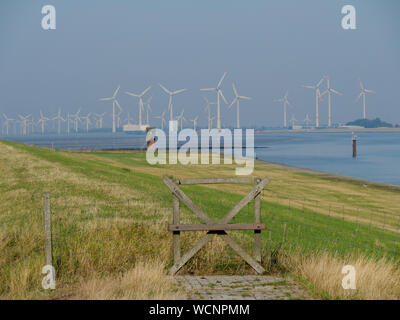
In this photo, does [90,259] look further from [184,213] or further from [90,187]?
[90,187]

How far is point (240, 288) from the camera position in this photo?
32.1 feet

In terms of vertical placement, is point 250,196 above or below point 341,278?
above

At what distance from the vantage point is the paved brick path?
30.3 feet

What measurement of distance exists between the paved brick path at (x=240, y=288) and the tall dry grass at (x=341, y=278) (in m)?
0.44

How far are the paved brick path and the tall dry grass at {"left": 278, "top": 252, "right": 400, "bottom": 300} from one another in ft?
1.44

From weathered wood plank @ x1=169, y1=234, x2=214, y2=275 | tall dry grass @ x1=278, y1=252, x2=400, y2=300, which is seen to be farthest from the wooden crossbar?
tall dry grass @ x1=278, y1=252, x2=400, y2=300

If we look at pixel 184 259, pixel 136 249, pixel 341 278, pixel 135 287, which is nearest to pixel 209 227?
pixel 184 259

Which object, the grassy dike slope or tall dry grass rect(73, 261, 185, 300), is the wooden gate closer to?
the grassy dike slope

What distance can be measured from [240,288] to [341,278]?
2.04m

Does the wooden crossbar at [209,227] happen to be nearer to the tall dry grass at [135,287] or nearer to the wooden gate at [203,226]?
the wooden gate at [203,226]

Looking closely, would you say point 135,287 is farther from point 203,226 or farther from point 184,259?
point 203,226
